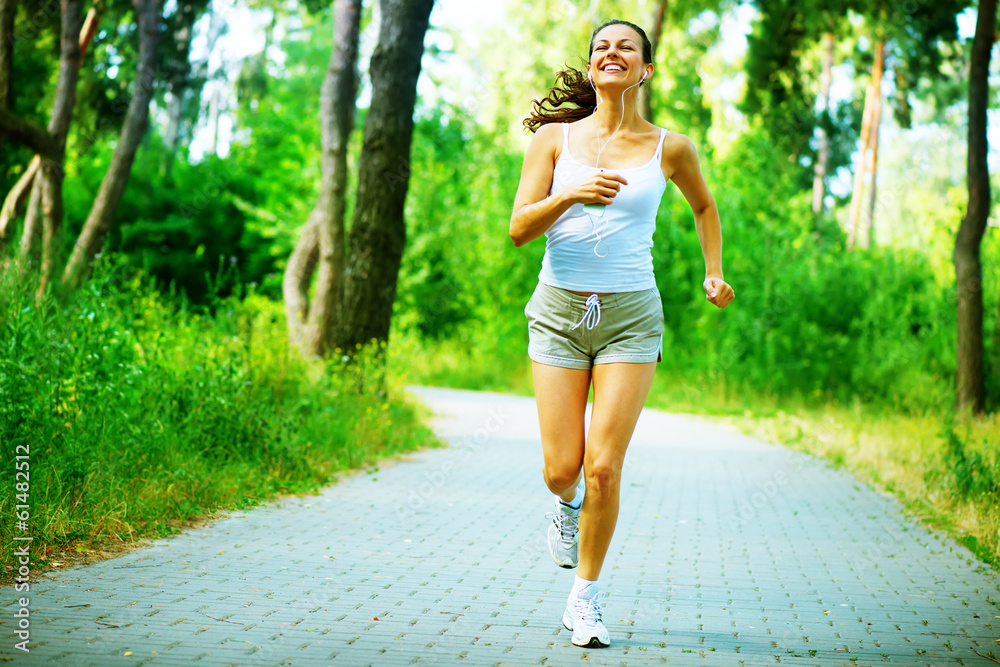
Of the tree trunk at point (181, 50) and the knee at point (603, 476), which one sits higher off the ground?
the tree trunk at point (181, 50)

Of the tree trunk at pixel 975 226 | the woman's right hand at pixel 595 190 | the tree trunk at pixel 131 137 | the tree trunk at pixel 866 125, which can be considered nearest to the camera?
the woman's right hand at pixel 595 190

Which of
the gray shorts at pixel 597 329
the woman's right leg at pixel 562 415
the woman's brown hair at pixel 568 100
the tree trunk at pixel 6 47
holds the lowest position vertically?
the woman's right leg at pixel 562 415

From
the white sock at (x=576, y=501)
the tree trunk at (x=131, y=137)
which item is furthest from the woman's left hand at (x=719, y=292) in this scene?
the tree trunk at (x=131, y=137)

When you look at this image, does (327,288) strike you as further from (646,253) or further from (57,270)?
(646,253)

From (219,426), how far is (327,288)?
719 centimetres

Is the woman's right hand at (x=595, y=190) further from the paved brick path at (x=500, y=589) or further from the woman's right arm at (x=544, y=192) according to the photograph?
the paved brick path at (x=500, y=589)

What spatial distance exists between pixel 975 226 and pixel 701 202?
35.9 ft

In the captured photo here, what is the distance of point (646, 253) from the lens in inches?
165

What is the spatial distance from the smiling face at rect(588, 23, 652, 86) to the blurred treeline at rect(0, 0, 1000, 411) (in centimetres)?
540

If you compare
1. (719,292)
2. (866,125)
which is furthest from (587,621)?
(866,125)

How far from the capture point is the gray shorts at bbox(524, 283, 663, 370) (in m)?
4.08

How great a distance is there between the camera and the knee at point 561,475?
4219mm

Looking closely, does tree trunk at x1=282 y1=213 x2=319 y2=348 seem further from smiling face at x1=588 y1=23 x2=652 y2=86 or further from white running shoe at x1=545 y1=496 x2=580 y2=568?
smiling face at x1=588 y1=23 x2=652 y2=86

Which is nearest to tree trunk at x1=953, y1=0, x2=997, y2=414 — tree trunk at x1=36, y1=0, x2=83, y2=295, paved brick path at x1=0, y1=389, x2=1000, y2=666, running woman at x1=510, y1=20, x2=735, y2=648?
paved brick path at x1=0, y1=389, x2=1000, y2=666
